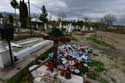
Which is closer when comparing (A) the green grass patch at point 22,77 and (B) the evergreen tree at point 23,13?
(A) the green grass patch at point 22,77

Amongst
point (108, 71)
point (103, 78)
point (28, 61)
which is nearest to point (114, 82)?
point (103, 78)

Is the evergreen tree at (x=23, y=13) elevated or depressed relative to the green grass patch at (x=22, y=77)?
elevated

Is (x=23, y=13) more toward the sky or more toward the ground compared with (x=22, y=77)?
more toward the sky

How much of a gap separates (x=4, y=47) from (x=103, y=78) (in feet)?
13.9

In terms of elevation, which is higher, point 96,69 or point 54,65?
point 54,65

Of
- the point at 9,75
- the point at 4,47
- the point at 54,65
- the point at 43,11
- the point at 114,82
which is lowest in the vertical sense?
the point at 114,82

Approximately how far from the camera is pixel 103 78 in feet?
19.0

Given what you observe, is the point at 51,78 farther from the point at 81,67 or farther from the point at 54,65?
the point at 81,67

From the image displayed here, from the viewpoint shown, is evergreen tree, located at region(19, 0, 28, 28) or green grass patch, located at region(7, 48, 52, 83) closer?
green grass patch, located at region(7, 48, 52, 83)

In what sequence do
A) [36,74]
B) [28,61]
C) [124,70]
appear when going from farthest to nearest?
[124,70]
[28,61]
[36,74]

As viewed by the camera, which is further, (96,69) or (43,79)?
(96,69)

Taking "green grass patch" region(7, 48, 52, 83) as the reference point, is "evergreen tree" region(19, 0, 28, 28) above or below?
above

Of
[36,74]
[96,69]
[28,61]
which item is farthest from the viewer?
[96,69]

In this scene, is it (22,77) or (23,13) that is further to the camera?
(23,13)
